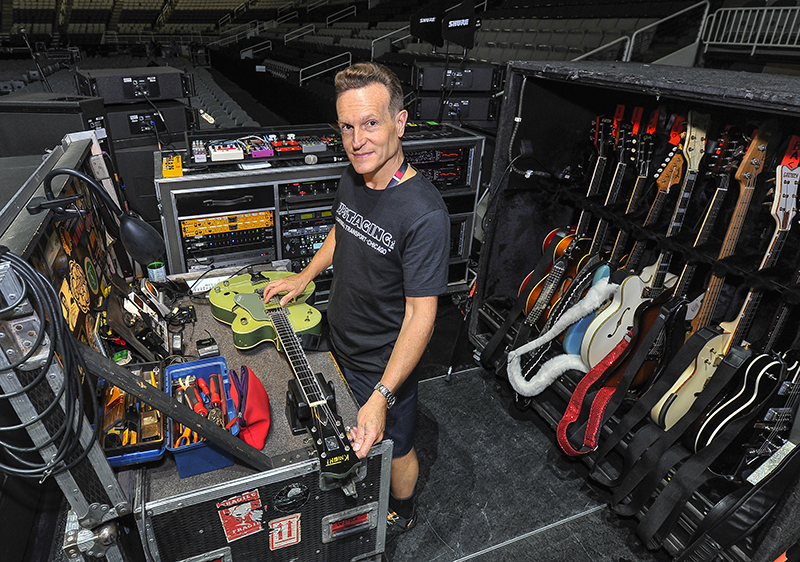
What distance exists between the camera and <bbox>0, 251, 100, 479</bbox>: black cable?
2.79ft

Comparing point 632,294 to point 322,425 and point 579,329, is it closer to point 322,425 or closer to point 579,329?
point 579,329

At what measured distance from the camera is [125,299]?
1.60m

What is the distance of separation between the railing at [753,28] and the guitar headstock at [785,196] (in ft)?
12.5

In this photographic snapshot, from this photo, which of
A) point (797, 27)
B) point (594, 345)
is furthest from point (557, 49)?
point (594, 345)

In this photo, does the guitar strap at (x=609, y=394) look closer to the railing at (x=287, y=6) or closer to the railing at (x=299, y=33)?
the railing at (x=299, y=33)

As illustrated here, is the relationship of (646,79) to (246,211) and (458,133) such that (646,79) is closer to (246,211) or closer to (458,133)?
(458,133)

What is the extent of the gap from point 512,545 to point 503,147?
1881 millimetres

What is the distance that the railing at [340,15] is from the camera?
1482 cm

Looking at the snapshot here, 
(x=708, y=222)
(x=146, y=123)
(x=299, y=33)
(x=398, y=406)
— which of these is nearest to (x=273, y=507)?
(x=398, y=406)

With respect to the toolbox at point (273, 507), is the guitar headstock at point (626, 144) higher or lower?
higher

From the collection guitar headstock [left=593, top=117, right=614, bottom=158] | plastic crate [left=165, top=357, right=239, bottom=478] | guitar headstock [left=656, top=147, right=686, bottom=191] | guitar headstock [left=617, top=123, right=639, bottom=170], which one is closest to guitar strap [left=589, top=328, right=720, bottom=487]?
guitar headstock [left=656, top=147, right=686, bottom=191]

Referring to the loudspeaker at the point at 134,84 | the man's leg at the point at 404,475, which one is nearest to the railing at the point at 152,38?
the loudspeaker at the point at 134,84

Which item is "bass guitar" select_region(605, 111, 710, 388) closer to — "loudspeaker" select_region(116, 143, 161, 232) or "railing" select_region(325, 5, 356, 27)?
"loudspeaker" select_region(116, 143, 161, 232)

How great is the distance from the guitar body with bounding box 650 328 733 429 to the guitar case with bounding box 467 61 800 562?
6.2 inches
